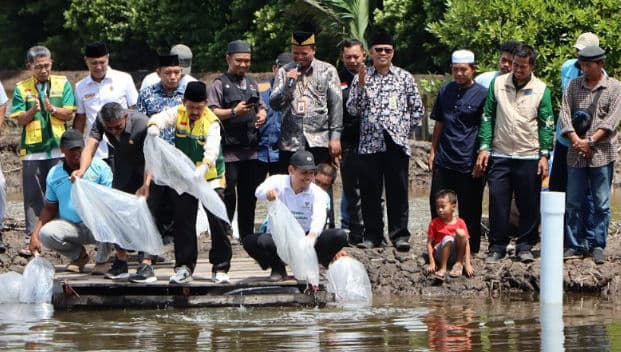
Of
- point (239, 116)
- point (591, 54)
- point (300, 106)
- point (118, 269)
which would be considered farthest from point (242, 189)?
point (591, 54)

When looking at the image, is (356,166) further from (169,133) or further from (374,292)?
(169,133)

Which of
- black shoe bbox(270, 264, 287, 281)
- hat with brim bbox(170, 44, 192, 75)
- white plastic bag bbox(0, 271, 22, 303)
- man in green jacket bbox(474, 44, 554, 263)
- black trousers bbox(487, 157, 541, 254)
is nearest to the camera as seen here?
black shoe bbox(270, 264, 287, 281)

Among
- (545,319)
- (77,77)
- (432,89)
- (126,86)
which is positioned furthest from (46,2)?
(545,319)

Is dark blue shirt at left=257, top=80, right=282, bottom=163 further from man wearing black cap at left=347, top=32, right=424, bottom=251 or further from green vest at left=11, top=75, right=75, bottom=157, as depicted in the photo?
green vest at left=11, top=75, right=75, bottom=157

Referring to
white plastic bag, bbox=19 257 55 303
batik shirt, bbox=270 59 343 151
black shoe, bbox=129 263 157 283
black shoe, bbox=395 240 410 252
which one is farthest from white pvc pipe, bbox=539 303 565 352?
white plastic bag, bbox=19 257 55 303

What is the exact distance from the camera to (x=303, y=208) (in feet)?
42.6

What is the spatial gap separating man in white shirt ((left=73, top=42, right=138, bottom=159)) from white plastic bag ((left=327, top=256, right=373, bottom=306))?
8.94 feet

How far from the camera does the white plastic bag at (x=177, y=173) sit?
12578mm

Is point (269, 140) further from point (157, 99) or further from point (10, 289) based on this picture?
point (10, 289)

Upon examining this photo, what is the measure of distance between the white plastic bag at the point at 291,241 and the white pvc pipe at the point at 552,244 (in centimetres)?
195

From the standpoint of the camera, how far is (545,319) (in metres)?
12.2

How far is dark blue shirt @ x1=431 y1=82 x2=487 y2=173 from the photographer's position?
1395cm

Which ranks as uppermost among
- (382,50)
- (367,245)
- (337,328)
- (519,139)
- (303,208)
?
(382,50)

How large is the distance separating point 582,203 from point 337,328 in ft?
10.1
